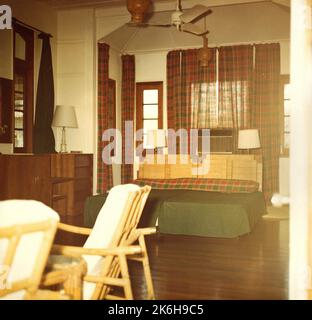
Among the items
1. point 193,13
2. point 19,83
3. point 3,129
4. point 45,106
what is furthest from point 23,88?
point 193,13

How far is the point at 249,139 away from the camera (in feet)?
26.2

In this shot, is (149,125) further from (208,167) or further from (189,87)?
(208,167)

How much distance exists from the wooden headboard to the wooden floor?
275 centimetres

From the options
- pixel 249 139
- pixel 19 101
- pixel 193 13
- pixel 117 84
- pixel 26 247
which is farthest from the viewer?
pixel 117 84

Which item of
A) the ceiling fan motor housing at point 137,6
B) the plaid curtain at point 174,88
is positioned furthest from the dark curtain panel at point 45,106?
the ceiling fan motor housing at point 137,6

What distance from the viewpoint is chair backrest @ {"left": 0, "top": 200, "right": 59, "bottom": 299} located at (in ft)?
5.85

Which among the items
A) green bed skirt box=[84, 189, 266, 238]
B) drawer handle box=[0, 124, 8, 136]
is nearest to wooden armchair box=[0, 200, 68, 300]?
green bed skirt box=[84, 189, 266, 238]

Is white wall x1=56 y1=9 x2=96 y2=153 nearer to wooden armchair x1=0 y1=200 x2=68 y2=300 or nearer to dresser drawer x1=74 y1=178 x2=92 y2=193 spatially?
dresser drawer x1=74 y1=178 x2=92 y2=193

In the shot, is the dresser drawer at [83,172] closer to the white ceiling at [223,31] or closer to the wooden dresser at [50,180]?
the wooden dresser at [50,180]

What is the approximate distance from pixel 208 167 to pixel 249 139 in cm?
102

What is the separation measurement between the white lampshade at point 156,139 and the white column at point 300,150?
661cm

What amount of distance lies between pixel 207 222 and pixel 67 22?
194 inches
